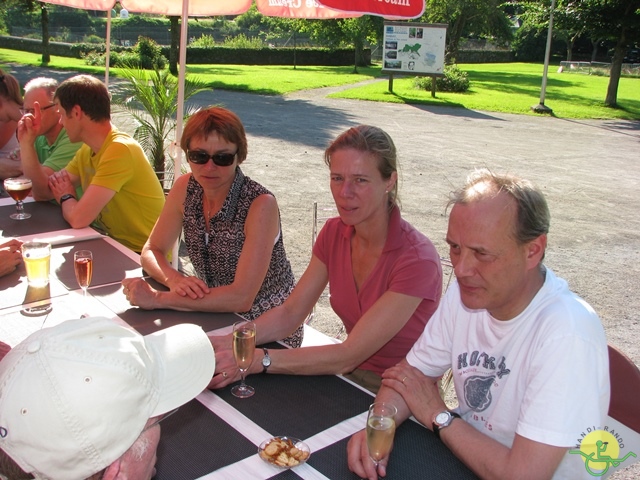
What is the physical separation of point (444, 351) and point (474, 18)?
40.8 m

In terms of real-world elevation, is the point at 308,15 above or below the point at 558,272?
above

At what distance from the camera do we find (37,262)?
116 inches

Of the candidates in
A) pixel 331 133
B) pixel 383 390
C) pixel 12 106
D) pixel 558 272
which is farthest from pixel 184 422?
pixel 331 133

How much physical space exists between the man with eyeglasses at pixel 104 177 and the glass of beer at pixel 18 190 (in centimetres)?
24

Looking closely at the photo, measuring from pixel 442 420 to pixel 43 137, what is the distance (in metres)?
4.85

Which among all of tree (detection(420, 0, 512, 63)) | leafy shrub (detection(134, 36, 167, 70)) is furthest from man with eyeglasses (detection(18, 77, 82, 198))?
tree (detection(420, 0, 512, 63))

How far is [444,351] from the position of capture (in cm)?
228

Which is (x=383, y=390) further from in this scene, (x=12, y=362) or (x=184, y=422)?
(x=12, y=362)

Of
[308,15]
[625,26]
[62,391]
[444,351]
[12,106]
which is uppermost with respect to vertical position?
[625,26]

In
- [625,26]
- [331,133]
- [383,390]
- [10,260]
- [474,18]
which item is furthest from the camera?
[474,18]

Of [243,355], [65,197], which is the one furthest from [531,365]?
[65,197]

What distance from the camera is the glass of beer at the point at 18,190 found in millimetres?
4012

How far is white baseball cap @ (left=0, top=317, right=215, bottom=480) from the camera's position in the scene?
126 cm

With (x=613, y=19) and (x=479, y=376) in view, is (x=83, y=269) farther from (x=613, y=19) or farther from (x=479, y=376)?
(x=613, y=19)
